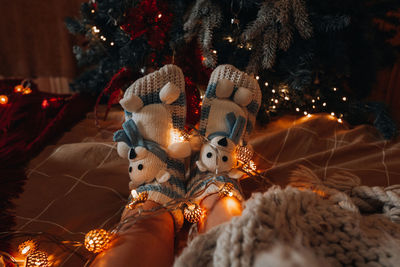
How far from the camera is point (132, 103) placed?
21.7 inches

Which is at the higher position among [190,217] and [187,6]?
[187,6]

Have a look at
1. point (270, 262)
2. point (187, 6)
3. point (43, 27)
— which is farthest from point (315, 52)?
point (43, 27)

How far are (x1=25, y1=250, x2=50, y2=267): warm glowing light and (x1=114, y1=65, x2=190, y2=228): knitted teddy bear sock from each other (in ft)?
0.54

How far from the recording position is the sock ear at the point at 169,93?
556 mm

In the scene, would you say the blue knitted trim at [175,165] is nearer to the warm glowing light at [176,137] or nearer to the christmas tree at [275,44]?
the warm glowing light at [176,137]

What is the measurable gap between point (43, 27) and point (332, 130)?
1490mm

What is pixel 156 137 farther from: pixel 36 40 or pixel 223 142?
pixel 36 40

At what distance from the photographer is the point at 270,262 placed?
222mm

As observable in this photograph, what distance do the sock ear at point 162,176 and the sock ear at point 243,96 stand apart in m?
0.24

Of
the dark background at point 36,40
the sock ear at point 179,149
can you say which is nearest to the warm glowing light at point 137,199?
the sock ear at point 179,149

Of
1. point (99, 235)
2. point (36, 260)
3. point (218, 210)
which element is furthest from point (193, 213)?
→ point (36, 260)

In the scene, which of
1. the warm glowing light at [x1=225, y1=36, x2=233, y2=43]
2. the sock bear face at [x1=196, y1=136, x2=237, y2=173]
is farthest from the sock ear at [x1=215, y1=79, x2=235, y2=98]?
the warm glowing light at [x1=225, y1=36, x2=233, y2=43]

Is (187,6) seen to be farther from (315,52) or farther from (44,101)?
(44,101)

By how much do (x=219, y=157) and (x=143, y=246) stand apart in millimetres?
223
